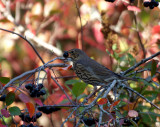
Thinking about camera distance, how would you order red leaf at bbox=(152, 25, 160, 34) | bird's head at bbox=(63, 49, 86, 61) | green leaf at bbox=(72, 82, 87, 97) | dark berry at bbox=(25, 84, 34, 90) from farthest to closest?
red leaf at bbox=(152, 25, 160, 34)
bird's head at bbox=(63, 49, 86, 61)
green leaf at bbox=(72, 82, 87, 97)
dark berry at bbox=(25, 84, 34, 90)

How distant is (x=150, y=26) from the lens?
4.87 m

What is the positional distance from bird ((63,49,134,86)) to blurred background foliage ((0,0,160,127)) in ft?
0.61

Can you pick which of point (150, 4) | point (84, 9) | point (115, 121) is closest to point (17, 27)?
point (84, 9)

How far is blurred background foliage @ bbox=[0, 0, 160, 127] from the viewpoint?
4.28 metres

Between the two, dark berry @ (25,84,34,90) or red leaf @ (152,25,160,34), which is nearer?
dark berry @ (25,84,34,90)

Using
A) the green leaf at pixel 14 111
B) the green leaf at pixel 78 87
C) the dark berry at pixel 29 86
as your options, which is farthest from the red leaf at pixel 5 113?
the green leaf at pixel 78 87

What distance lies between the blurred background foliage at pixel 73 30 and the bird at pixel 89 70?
19 centimetres

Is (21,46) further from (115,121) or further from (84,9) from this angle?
(115,121)

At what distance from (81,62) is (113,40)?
0.59 metres

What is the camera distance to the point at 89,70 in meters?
4.04

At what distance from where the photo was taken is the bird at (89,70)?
3.76 m

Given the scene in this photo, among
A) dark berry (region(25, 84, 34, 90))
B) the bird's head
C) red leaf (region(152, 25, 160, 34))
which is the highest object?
red leaf (region(152, 25, 160, 34))

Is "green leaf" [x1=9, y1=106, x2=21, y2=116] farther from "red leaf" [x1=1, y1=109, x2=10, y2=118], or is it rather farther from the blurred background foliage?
the blurred background foliage

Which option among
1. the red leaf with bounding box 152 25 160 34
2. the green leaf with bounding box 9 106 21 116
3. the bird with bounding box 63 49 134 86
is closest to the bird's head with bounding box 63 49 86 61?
the bird with bounding box 63 49 134 86
